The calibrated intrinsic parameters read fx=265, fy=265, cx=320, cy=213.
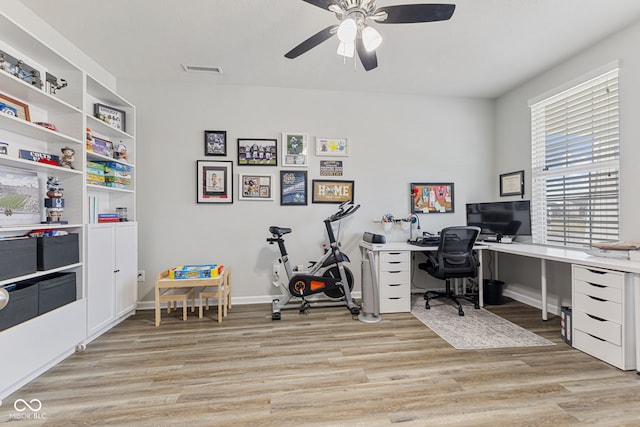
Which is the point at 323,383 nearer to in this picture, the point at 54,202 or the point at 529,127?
the point at 54,202

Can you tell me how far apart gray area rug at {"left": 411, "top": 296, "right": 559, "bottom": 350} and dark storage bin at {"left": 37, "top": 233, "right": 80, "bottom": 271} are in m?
3.15

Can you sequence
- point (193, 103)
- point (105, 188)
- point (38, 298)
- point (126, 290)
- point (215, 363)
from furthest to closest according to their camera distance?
point (193, 103) < point (126, 290) < point (105, 188) < point (215, 363) < point (38, 298)

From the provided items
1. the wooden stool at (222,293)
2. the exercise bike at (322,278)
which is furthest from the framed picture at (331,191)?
the wooden stool at (222,293)

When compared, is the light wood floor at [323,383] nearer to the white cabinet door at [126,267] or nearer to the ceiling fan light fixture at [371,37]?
the white cabinet door at [126,267]

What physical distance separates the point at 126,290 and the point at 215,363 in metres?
1.46

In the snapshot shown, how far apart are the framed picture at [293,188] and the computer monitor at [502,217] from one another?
2239 mm

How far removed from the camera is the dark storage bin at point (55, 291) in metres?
1.85

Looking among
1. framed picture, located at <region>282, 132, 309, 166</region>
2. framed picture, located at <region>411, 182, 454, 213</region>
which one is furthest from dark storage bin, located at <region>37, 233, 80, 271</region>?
framed picture, located at <region>411, 182, 454, 213</region>

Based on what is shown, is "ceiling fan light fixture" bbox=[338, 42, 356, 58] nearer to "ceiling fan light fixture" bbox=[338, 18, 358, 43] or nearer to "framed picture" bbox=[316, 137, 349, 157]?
"ceiling fan light fixture" bbox=[338, 18, 358, 43]

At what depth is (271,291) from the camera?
3.33 meters

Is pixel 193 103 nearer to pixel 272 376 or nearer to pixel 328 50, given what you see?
pixel 328 50

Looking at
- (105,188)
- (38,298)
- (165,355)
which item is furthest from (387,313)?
(105,188)

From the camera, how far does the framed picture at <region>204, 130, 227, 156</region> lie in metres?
3.22

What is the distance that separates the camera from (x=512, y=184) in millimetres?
3469
